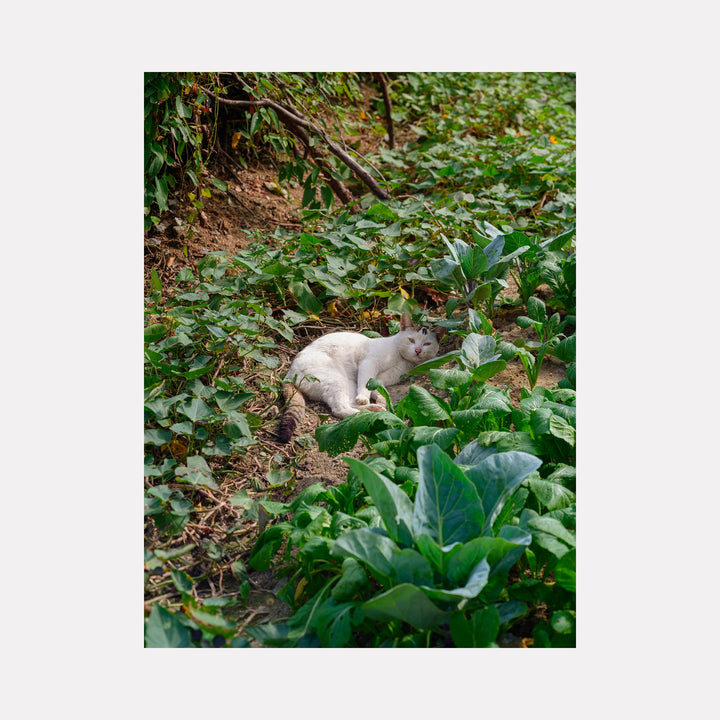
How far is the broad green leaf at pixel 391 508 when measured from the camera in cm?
157

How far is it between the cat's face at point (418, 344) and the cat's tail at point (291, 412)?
22.5 inches

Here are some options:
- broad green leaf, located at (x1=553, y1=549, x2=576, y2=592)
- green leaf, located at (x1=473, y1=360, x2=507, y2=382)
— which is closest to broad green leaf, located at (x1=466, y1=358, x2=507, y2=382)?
green leaf, located at (x1=473, y1=360, x2=507, y2=382)

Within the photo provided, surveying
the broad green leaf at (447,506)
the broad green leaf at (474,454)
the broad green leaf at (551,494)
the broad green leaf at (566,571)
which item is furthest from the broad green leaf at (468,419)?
the broad green leaf at (566,571)

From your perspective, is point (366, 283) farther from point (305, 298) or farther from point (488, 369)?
point (488, 369)

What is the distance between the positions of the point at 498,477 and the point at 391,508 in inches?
11.9

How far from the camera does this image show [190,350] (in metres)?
2.70

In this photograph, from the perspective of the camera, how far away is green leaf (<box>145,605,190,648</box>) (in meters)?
1.55

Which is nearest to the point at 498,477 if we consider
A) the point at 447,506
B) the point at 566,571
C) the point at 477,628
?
the point at 447,506

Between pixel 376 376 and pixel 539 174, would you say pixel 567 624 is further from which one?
pixel 539 174

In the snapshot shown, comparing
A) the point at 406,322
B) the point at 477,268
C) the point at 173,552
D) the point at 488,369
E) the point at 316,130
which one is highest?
the point at 316,130

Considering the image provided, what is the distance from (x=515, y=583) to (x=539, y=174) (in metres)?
3.55

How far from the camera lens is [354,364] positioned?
10.3 feet

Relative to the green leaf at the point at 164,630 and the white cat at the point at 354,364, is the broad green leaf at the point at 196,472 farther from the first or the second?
the white cat at the point at 354,364

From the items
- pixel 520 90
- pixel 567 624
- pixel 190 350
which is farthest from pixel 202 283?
pixel 520 90
